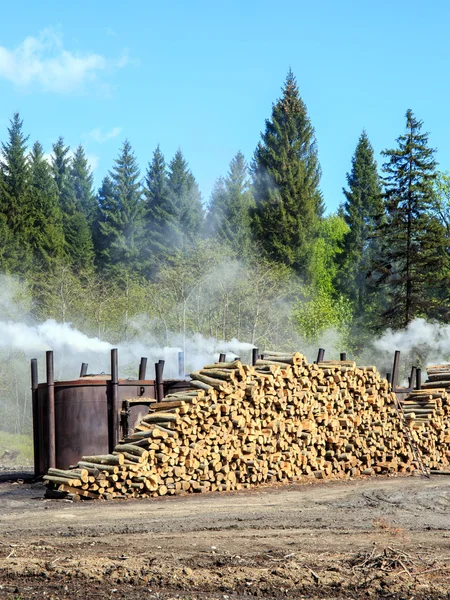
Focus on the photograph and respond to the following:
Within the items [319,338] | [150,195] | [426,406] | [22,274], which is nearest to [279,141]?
[150,195]

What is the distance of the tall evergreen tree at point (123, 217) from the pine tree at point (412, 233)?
2375 cm

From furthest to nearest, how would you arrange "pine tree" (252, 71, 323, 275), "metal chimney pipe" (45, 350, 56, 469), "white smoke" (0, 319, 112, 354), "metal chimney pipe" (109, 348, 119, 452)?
"pine tree" (252, 71, 323, 275)
"white smoke" (0, 319, 112, 354)
"metal chimney pipe" (109, 348, 119, 452)
"metal chimney pipe" (45, 350, 56, 469)

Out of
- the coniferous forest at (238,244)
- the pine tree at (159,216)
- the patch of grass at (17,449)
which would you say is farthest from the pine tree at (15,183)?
the patch of grass at (17,449)

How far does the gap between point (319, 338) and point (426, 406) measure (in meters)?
32.8

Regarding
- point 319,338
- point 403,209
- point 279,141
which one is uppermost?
point 279,141

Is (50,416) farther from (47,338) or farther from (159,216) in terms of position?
(159,216)

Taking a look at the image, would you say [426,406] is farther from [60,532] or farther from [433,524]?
[60,532]

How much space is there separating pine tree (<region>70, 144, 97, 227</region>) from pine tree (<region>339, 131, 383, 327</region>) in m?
21.9

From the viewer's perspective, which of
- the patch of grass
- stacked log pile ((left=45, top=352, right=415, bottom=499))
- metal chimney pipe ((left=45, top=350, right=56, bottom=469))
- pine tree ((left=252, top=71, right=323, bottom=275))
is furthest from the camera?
pine tree ((left=252, top=71, right=323, bottom=275))

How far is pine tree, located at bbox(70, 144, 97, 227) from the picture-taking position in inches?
2938

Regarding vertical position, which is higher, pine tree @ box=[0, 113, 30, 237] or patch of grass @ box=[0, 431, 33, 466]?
pine tree @ box=[0, 113, 30, 237]

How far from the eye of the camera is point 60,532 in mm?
10508

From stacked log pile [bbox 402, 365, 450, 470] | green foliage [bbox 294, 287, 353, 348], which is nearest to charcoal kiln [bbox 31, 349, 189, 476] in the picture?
stacked log pile [bbox 402, 365, 450, 470]

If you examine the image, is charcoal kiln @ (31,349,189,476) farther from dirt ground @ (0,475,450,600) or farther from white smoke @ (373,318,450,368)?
white smoke @ (373,318,450,368)
